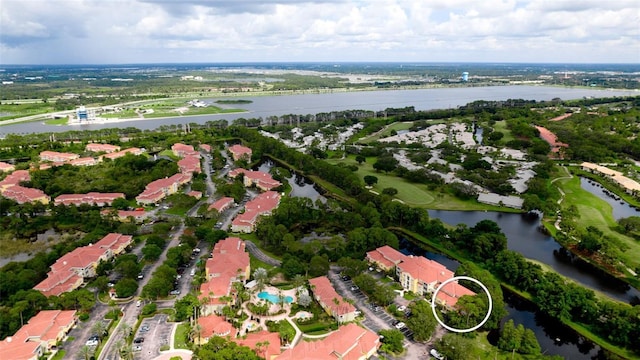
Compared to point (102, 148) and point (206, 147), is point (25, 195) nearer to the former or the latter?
point (102, 148)

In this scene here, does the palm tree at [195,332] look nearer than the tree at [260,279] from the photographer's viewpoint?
Yes

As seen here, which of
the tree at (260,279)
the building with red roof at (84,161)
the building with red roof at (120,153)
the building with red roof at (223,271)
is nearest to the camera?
the building with red roof at (223,271)

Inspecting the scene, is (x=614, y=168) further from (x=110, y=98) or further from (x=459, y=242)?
(x=110, y=98)

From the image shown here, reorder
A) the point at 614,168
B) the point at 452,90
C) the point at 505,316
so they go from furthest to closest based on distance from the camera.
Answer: the point at 452,90 → the point at 614,168 → the point at 505,316

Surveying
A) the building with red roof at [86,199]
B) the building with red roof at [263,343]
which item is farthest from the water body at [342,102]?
the building with red roof at [263,343]

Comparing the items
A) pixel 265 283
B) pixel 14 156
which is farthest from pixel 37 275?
pixel 14 156

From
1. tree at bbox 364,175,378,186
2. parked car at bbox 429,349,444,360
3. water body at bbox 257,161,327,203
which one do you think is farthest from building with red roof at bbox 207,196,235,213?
parked car at bbox 429,349,444,360

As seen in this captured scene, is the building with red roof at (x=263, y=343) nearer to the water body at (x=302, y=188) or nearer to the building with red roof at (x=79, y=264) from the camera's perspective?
the building with red roof at (x=79, y=264)
